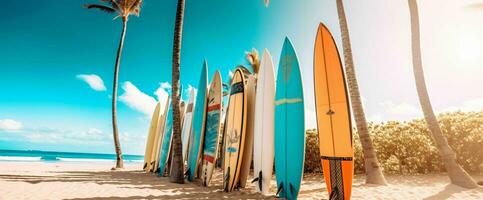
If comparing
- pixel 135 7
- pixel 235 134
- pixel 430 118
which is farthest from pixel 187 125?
pixel 135 7

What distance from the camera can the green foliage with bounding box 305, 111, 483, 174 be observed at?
6.89m

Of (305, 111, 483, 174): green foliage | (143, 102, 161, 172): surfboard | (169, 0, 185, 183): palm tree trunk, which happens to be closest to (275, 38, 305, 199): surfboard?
(169, 0, 185, 183): palm tree trunk

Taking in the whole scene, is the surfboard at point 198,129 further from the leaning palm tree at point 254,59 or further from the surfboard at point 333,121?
the leaning palm tree at point 254,59

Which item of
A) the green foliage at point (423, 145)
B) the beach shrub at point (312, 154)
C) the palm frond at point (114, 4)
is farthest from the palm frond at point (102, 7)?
the green foliage at point (423, 145)

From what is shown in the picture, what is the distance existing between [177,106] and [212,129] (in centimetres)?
130

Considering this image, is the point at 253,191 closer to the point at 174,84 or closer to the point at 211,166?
the point at 211,166

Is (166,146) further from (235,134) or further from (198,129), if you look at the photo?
(235,134)

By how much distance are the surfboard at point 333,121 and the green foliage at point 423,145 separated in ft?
13.3

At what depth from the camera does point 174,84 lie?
7.37 meters

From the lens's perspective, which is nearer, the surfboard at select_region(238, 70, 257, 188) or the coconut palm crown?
the surfboard at select_region(238, 70, 257, 188)

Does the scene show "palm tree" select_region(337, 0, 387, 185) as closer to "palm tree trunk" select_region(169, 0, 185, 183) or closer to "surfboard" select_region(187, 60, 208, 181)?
"surfboard" select_region(187, 60, 208, 181)

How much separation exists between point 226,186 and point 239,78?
8.17 ft

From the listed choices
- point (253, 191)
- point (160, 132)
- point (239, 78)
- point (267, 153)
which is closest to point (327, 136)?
point (267, 153)

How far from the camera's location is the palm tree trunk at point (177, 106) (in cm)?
685
